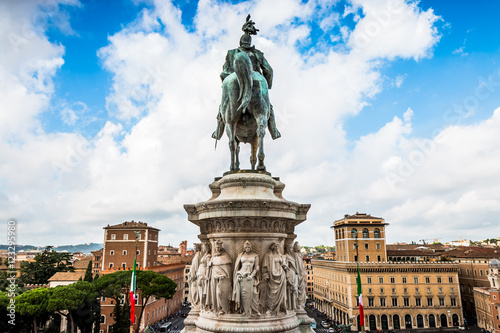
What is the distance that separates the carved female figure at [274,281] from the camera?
22.7 feet

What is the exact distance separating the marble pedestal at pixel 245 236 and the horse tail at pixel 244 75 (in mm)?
1811

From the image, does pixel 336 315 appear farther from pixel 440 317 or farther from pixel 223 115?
pixel 223 115

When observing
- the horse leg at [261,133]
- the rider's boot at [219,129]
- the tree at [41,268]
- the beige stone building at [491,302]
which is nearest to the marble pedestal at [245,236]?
the horse leg at [261,133]

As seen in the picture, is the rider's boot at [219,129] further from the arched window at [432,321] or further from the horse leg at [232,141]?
the arched window at [432,321]

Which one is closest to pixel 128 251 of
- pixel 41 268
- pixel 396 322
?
pixel 41 268

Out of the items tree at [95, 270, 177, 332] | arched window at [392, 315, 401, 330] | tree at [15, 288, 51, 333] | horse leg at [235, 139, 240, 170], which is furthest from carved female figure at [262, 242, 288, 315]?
arched window at [392, 315, 401, 330]

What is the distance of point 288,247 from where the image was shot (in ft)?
26.5

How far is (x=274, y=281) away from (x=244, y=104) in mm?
4090

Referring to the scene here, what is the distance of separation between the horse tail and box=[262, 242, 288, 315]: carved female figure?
3647 mm

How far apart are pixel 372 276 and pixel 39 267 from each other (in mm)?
55803

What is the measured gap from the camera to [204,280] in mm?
7230

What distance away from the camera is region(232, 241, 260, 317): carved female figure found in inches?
263

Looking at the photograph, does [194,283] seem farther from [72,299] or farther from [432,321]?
[432,321]

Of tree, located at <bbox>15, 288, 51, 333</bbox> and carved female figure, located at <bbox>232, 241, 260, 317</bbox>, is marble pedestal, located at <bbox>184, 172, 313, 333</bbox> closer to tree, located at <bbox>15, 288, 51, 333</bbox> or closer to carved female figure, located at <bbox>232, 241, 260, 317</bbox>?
carved female figure, located at <bbox>232, 241, 260, 317</bbox>
